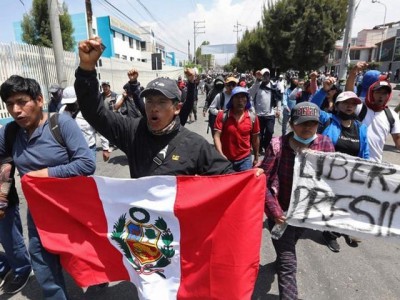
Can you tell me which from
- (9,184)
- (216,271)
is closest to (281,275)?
(216,271)

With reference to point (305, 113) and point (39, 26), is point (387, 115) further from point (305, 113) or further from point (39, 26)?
point (39, 26)

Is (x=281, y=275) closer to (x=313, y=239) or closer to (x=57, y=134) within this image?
(x=313, y=239)

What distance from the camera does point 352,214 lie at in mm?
2510

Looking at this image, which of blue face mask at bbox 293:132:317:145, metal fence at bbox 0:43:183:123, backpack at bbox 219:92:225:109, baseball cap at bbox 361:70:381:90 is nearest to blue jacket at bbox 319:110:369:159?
blue face mask at bbox 293:132:317:145

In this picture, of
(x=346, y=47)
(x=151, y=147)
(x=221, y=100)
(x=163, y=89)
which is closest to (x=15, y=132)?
(x=151, y=147)

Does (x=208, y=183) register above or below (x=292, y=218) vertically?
above

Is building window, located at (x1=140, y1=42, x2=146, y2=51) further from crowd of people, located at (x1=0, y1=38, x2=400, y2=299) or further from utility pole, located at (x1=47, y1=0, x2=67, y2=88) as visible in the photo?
crowd of people, located at (x1=0, y1=38, x2=400, y2=299)

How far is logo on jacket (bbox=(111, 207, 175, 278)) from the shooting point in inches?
88.3

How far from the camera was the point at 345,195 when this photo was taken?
252 cm

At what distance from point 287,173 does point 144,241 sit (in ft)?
4.14

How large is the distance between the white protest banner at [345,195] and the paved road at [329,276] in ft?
0.66

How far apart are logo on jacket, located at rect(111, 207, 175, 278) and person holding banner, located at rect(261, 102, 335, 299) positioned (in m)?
0.89

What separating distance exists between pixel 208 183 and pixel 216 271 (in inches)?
22.6

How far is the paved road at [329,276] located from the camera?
2953 mm
